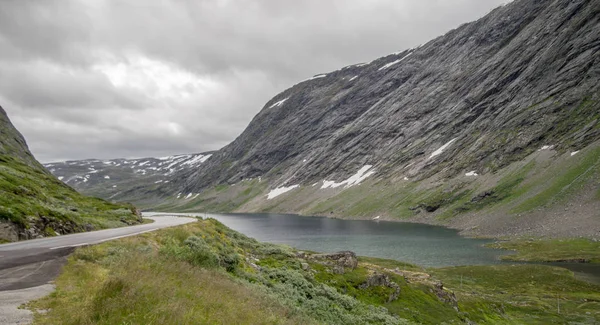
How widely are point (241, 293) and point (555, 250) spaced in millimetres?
87888

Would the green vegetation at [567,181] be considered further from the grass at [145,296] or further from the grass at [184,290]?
the grass at [145,296]

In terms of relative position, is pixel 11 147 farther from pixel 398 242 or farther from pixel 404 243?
pixel 404 243

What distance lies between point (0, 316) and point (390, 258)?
79644mm

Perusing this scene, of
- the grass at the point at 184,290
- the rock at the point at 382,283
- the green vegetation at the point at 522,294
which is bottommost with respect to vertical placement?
the green vegetation at the point at 522,294

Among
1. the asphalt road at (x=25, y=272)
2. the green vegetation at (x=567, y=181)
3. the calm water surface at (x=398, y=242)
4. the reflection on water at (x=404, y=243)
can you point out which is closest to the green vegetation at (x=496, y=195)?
the green vegetation at (x=567, y=181)

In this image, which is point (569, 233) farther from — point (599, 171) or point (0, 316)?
point (0, 316)

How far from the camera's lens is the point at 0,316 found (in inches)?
377

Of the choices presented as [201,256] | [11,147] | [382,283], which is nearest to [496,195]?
[382,283]

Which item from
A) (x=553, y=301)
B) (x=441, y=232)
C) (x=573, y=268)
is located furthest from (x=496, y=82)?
(x=553, y=301)

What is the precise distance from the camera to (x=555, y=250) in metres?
78.6

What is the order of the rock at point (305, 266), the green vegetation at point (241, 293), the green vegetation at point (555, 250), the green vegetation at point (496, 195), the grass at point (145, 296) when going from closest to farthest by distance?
the grass at point (145, 296) < the green vegetation at point (241, 293) < the rock at point (305, 266) < the green vegetation at point (555, 250) < the green vegetation at point (496, 195)

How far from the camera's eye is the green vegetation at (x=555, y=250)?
238ft

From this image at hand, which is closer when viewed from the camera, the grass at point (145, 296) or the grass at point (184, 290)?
the grass at point (145, 296)

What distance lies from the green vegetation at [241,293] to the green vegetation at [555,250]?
2351 centimetres
